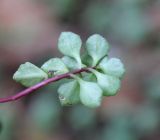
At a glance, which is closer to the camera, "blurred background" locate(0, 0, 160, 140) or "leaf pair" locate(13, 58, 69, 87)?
"leaf pair" locate(13, 58, 69, 87)

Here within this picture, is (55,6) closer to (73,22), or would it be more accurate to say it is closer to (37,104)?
(73,22)

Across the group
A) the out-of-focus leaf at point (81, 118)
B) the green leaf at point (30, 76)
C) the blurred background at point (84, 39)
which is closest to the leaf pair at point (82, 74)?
the green leaf at point (30, 76)

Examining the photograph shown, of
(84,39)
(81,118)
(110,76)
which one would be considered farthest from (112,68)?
(84,39)

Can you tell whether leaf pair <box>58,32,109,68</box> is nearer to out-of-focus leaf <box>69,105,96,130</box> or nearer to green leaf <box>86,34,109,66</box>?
green leaf <box>86,34,109,66</box>

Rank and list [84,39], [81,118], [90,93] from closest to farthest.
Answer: [90,93] → [81,118] → [84,39]

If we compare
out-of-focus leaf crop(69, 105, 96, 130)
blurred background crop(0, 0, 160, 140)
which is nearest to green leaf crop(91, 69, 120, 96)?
blurred background crop(0, 0, 160, 140)

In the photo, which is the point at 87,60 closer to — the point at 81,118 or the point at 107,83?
the point at 107,83

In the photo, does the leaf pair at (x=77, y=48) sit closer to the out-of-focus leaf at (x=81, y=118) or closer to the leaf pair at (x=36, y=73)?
the leaf pair at (x=36, y=73)
